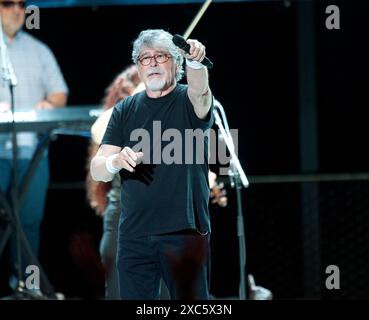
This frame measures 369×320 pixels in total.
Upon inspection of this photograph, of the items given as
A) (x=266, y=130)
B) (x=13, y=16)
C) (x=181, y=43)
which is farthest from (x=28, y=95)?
(x=181, y=43)

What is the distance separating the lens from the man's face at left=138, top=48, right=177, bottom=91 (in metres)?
4.25

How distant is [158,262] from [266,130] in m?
2.28

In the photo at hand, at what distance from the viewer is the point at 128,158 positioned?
402cm

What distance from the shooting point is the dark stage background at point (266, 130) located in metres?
6.00

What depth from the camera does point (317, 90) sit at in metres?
6.31

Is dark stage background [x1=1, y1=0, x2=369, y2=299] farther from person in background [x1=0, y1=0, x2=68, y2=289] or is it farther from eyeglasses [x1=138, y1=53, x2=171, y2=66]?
eyeglasses [x1=138, y1=53, x2=171, y2=66]

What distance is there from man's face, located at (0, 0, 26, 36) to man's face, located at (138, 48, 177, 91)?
4.12 feet

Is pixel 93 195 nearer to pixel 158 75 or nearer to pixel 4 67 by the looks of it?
pixel 4 67

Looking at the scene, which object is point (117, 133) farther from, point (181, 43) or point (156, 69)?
point (181, 43)

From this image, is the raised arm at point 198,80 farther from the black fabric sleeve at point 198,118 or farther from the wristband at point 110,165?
the wristband at point 110,165

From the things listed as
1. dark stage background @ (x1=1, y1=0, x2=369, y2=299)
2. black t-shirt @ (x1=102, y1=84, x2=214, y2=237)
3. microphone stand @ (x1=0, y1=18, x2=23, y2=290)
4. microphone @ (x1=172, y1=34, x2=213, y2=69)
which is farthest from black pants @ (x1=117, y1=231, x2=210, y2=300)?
dark stage background @ (x1=1, y1=0, x2=369, y2=299)

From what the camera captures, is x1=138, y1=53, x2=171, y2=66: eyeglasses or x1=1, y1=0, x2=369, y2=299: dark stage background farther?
x1=1, y1=0, x2=369, y2=299: dark stage background

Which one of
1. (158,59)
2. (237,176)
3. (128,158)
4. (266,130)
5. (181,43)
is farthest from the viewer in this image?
(266,130)
